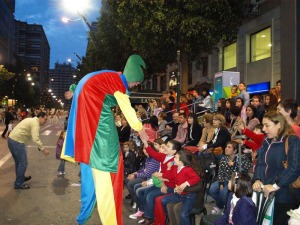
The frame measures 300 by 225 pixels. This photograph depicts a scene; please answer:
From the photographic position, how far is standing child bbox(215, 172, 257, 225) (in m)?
4.19

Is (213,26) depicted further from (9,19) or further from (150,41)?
(9,19)

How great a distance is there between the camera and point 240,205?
4258mm

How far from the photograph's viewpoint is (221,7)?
1728 cm

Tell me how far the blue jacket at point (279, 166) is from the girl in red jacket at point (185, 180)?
3.95ft

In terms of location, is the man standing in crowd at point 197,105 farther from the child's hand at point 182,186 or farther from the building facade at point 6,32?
the building facade at point 6,32

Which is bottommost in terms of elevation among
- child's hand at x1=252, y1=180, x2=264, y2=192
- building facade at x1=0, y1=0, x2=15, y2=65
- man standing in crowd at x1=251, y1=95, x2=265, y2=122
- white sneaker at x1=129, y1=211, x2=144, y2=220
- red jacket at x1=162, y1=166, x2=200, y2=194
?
white sneaker at x1=129, y1=211, x2=144, y2=220

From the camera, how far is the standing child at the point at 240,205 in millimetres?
4191

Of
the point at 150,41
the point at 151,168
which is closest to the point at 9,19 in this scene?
the point at 150,41

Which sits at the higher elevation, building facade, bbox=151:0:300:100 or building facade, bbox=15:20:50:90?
building facade, bbox=15:20:50:90

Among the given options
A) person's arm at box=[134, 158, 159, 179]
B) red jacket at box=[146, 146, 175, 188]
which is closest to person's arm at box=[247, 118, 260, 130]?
person's arm at box=[134, 158, 159, 179]

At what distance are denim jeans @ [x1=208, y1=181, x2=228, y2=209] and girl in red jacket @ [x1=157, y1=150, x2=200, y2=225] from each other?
902mm

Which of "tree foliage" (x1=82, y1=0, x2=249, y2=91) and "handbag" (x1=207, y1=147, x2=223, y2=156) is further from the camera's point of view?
"tree foliage" (x1=82, y1=0, x2=249, y2=91)

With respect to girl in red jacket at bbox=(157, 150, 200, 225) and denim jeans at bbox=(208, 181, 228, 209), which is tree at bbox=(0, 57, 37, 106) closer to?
denim jeans at bbox=(208, 181, 228, 209)

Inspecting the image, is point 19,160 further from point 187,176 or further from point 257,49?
point 257,49
